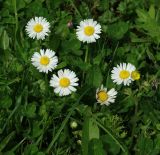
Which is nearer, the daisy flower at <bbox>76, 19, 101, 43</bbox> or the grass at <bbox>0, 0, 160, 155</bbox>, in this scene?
the grass at <bbox>0, 0, 160, 155</bbox>

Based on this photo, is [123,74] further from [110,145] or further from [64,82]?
[110,145]

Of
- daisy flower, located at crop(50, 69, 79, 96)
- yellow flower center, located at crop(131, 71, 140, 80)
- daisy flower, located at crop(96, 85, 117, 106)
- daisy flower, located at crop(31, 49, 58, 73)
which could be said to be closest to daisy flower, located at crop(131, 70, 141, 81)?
yellow flower center, located at crop(131, 71, 140, 80)

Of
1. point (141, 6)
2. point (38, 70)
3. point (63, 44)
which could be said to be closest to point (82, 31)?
point (63, 44)

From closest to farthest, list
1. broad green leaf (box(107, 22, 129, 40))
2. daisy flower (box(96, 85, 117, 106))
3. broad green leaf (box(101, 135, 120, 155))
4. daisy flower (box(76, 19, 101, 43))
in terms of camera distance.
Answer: broad green leaf (box(101, 135, 120, 155)), daisy flower (box(96, 85, 117, 106)), daisy flower (box(76, 19, 101, 43)), broad green leaf (box(107, 22, 129, 40))

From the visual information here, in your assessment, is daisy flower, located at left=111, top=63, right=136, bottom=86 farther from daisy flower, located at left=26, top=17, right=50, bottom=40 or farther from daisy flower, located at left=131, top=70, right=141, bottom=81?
daisy flower, located at left=26, top=17, right=50, bottom=40

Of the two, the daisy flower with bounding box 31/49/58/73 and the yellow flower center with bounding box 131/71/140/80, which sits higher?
the daisy flower with bounding box 31/49/58/73
